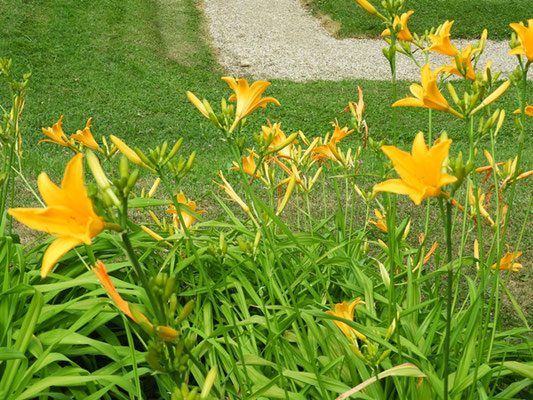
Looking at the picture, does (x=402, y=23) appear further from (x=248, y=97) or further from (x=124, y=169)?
(x=124, y=169)

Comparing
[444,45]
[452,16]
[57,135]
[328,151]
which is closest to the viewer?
[444,45]

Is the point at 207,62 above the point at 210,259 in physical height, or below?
below

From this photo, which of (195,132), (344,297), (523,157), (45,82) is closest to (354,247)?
(344,297)

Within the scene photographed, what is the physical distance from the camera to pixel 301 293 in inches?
78.2

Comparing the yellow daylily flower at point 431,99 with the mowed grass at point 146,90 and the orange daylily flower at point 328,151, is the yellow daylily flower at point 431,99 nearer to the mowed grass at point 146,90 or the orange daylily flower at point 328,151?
the orange daylily flower at point 328,151

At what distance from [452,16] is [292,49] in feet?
13.0

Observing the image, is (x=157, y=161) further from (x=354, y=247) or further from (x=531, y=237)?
(x=531, y=237)

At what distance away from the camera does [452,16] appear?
513 inches

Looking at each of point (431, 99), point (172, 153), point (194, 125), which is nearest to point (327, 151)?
point (431, 99)

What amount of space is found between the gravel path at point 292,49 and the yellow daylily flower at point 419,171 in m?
10.5

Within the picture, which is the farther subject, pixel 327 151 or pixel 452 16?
pixel 452 16

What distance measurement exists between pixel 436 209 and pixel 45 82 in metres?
7.54

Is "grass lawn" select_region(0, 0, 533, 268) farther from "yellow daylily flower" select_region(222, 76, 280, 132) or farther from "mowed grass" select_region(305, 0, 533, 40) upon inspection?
"yellow daylily flower" select_region(222, 76, 280, 132)

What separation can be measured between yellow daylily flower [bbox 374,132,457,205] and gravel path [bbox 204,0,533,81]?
1054 centimetres
